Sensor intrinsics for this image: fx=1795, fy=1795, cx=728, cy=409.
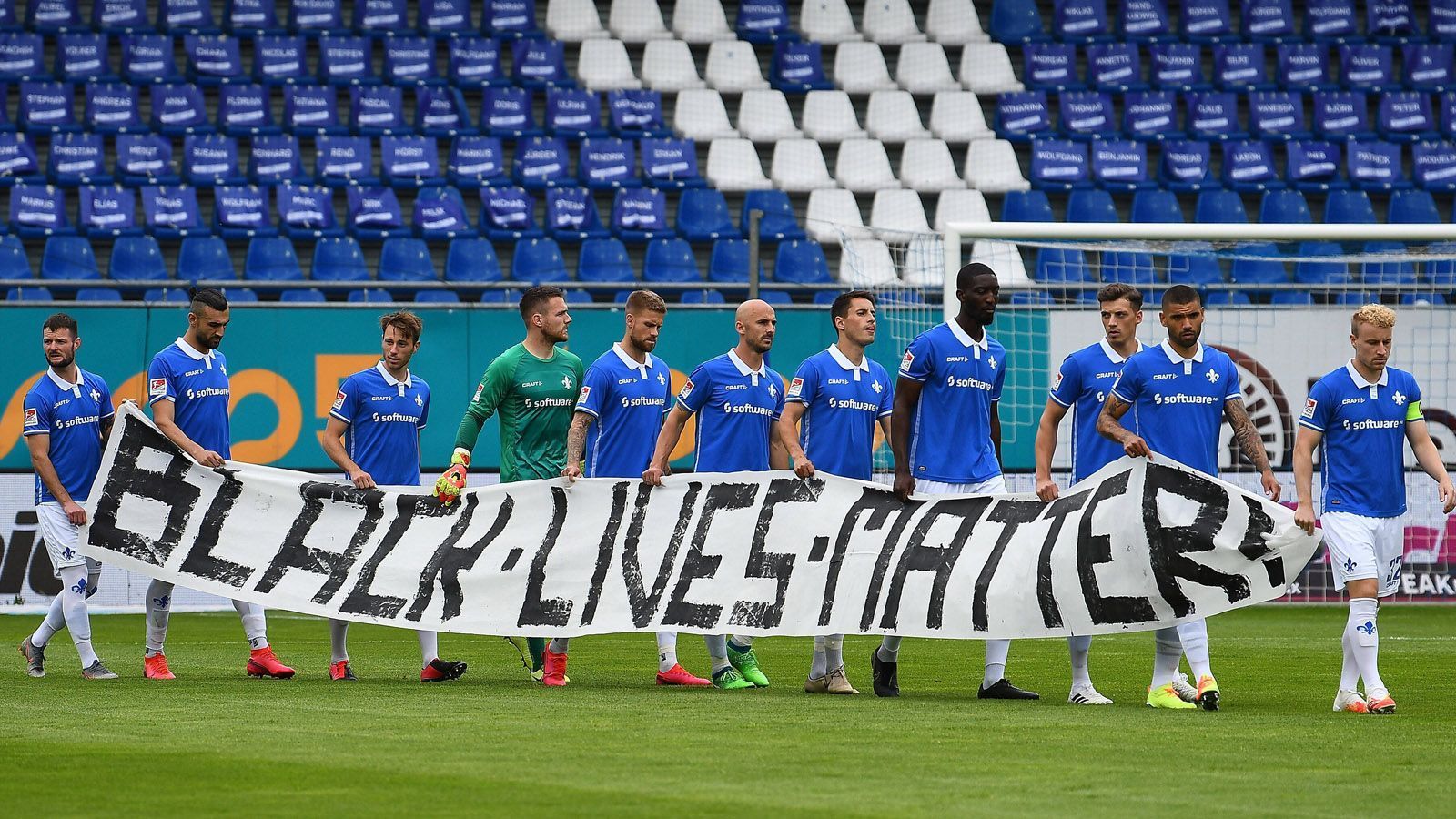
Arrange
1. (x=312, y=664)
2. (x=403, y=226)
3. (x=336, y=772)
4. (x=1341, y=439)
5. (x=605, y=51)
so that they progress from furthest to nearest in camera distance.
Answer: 1. (x=605, y=51)
2. (x=403, y=226)
3. (x=312, y=664)
4. (x=1341, y=439)
5. (x=336, y=772)

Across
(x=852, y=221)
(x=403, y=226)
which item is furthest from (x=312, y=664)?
(x=852, y=221)

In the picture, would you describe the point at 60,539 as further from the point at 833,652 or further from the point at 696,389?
the point at 833,652

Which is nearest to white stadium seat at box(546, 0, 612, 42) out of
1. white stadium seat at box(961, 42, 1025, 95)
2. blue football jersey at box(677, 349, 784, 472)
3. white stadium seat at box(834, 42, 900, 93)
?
white stadium seat at box(834, 42, 900, 93)

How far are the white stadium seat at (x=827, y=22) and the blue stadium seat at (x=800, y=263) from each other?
5.39 meters

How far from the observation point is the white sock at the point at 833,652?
33.2 feet

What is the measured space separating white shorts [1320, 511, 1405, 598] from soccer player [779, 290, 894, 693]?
8.51 ft

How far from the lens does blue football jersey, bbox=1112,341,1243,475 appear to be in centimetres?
924

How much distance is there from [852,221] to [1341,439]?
14.0m

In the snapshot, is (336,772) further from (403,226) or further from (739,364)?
(403,226)

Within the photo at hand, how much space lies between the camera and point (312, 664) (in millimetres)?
11930

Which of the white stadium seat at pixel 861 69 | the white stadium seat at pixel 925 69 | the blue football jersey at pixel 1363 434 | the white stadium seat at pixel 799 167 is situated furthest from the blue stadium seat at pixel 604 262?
the blue football jersey at pixel 1363 434

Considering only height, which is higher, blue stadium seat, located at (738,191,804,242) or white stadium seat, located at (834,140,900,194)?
white stadium seat, located at (834,140,900,194)

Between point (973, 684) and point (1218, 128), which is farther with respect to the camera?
point (1218, 128)

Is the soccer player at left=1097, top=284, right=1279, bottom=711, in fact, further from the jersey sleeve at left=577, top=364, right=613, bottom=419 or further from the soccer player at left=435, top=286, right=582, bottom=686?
the soccer player at left=435, top=286, right=582, bottom=686
